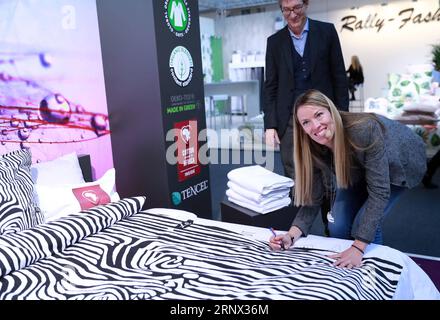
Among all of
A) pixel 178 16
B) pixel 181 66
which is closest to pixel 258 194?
pixel 181 66

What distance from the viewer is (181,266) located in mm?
1389

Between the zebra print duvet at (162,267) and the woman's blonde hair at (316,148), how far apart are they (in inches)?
10.5

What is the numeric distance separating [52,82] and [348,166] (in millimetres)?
1870

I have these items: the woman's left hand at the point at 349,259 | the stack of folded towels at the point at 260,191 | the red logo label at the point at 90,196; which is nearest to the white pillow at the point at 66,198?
the red logo label at the point at 90,196

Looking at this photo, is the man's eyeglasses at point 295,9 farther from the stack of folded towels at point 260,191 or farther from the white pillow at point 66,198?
the white pillow at point 66,198

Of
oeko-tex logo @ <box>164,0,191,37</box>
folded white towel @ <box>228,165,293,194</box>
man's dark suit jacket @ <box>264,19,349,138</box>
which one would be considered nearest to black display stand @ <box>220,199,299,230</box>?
folded white towel @ <box>228,165,293,194</box>

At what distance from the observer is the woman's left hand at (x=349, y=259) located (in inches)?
52.3

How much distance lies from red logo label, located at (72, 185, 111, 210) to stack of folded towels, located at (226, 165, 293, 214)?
0.67 meters

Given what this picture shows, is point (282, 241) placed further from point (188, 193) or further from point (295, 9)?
point (188, 193)

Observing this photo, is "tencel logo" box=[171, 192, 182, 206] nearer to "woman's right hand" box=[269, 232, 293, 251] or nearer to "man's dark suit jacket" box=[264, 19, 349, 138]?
"man's dark suit jacket" box=[264, 19, 349, 138]

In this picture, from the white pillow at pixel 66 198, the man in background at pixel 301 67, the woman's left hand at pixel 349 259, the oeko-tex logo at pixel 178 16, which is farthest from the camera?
the oeko-tex logo at pixel 178 16

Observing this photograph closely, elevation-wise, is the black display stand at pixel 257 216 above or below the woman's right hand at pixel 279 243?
below

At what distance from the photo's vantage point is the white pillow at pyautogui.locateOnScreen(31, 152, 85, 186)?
2055 millimetres
